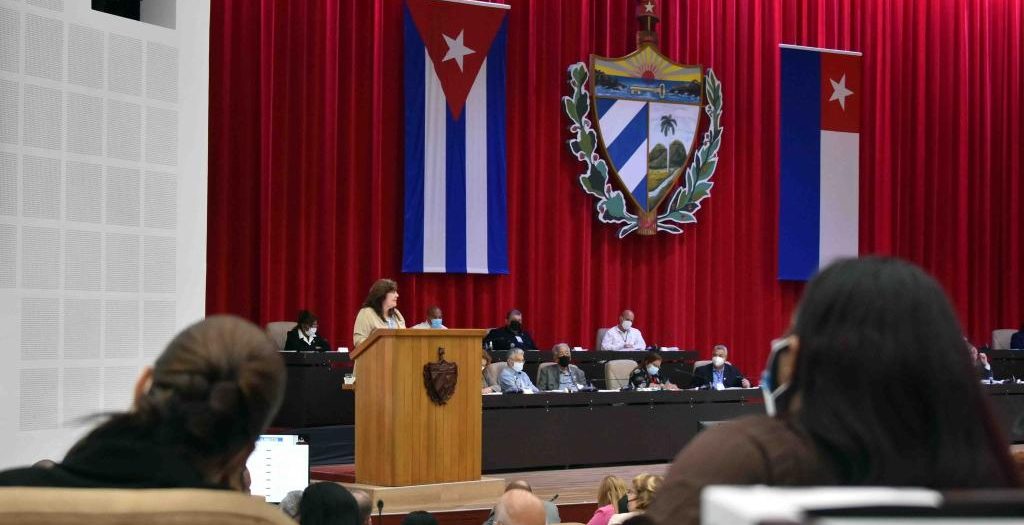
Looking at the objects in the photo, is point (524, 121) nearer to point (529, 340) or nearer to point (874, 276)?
point (529, 340)

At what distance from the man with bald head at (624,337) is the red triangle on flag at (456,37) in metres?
3.24

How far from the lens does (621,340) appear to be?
15234mm

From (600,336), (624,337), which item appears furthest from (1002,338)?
(600,336)

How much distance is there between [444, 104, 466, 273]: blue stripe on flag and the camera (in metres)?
14.8

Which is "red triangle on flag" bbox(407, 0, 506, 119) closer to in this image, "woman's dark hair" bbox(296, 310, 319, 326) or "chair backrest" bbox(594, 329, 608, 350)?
"chair backrest" bbox(594, 329, 608, 350)

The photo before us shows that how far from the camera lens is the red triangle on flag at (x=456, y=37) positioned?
14672 mm

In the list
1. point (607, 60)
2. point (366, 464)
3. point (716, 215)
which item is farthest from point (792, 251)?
point (366, 464)

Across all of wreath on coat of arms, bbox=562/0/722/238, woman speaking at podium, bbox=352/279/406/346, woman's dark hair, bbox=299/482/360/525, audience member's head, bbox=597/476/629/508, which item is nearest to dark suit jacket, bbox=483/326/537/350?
wreath on coat of arms, bbox=562/0/722/238

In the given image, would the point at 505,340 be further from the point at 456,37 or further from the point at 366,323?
the point at 366,323

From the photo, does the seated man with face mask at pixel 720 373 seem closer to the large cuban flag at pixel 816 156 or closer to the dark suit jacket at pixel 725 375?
the dark suit jacket at pixel 725 375

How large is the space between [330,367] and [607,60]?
21.2 feet

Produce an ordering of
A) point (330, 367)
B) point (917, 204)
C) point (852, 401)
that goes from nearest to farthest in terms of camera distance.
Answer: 1. point (852, 401)
2. point (330, 367)
3. point (917, 204)

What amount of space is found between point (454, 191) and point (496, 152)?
0.81 meters

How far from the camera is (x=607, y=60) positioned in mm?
16062
